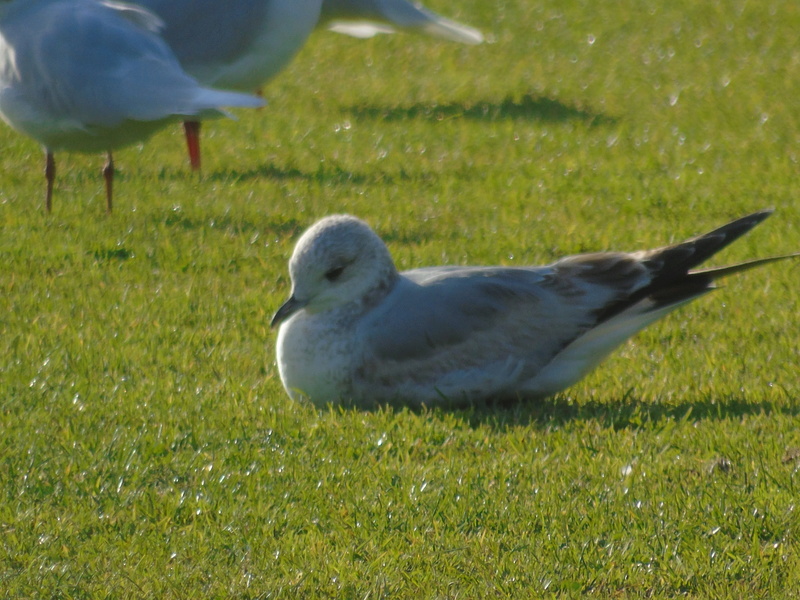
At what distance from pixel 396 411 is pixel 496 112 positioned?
20.3ft

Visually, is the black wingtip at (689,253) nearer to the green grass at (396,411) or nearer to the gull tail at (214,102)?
the green grass at (396,411)

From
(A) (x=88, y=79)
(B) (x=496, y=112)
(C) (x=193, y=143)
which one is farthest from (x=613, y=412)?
(B) (x=496, y=112)

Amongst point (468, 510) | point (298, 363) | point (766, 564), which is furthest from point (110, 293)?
point (766, 564)

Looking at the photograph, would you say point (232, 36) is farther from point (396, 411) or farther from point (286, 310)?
point (396, 411)

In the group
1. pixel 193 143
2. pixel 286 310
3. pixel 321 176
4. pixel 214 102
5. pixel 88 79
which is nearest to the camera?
pixel 286 310

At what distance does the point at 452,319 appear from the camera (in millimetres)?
5164

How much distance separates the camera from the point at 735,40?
43.9 ft

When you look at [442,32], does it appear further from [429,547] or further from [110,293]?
[429,547]

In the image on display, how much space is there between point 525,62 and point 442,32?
2.33m

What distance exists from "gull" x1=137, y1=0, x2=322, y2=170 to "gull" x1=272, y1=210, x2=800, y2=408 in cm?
365

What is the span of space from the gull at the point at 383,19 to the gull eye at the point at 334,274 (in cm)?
522

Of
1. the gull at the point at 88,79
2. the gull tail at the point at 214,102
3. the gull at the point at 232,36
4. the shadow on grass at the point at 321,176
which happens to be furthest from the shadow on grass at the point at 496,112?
the gull tail at the point at 214,102

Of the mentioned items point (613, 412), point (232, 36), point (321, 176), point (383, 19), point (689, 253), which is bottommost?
point (321, 176)

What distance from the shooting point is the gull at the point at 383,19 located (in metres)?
10.1
